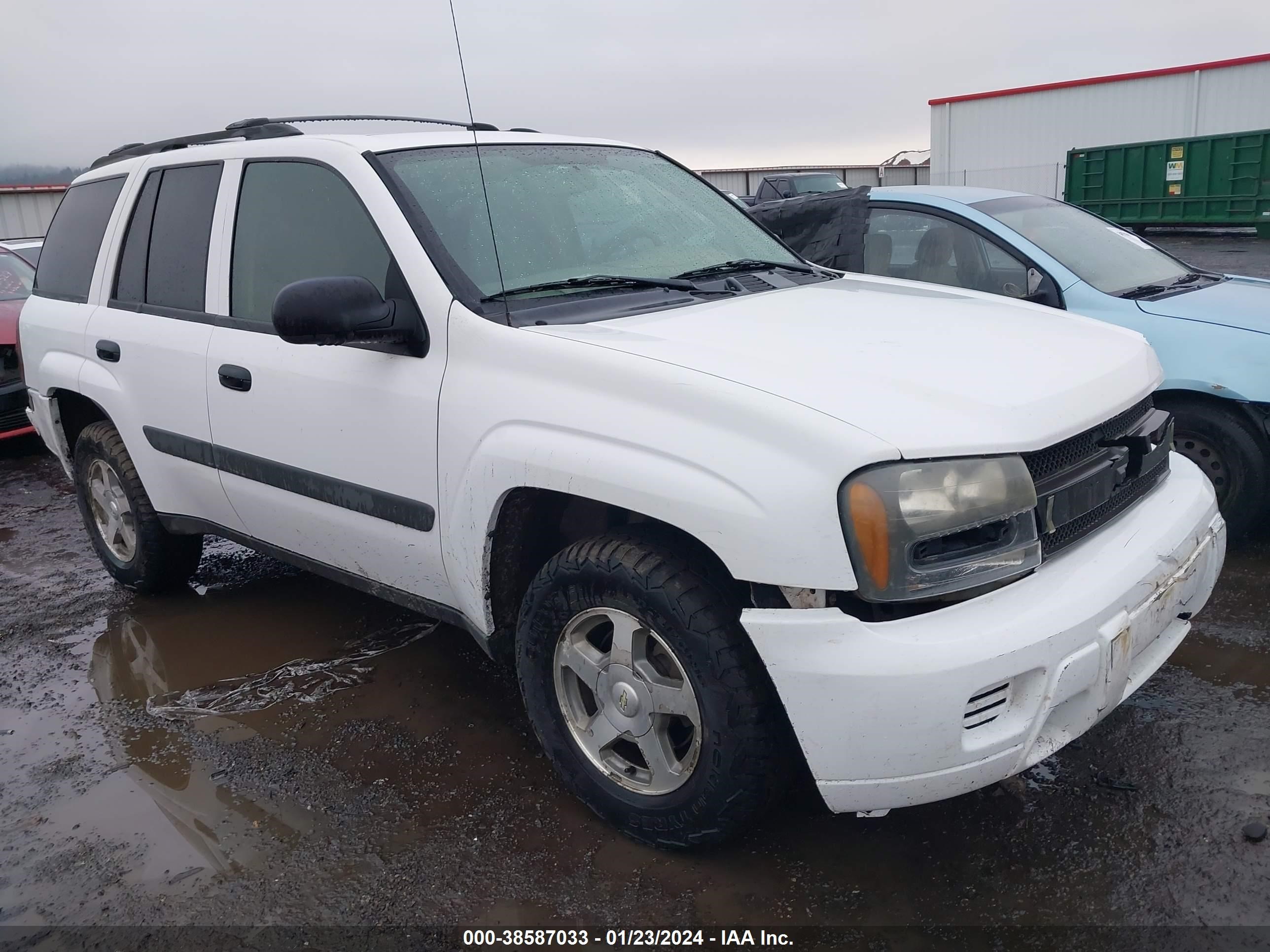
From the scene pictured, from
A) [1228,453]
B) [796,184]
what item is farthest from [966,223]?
[796,184]

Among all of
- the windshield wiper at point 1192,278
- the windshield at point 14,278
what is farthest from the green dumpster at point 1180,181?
the windshield at point 14,278

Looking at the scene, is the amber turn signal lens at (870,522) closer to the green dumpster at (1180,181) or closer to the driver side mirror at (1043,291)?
the driver side mirror at (1043,291)

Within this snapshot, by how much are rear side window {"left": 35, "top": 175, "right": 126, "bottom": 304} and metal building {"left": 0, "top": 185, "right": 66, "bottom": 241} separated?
67.5ft

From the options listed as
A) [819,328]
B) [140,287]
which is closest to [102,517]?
[140,287]

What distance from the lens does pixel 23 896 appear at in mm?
2623

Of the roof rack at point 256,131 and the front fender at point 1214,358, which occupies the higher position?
the roof rack at point 256,131

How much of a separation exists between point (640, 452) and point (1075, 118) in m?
30.0

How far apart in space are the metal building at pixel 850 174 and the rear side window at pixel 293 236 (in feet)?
99.1

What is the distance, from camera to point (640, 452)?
2.37 m

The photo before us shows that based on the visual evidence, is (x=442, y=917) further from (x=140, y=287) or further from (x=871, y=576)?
(x=140, y=287)

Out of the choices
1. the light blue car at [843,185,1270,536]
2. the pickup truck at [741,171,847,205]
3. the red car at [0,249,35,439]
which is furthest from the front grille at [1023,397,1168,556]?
the pickup truck at [741,171,847,205]

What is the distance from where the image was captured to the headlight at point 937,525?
2129 millimetres

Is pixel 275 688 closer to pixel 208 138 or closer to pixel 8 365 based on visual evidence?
pixel 208 138

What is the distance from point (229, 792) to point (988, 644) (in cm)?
221
